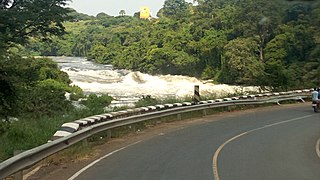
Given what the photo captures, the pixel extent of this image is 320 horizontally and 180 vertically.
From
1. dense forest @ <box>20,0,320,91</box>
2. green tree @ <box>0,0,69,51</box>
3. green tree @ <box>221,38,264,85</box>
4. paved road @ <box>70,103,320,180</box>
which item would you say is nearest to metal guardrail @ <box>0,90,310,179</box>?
paved road @ <box>70,103,320,180</box>

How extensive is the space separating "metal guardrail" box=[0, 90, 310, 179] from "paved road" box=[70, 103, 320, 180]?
86 centimetres

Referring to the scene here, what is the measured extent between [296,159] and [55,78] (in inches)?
1694

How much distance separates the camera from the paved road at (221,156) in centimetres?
871

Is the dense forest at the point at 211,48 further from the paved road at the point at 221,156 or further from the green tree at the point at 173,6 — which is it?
the green tree at the point at 173,6

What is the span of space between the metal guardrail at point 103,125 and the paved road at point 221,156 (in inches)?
34.0

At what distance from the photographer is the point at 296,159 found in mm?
10516

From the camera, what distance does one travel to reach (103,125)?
45.2 feet

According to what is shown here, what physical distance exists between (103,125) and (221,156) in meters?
4.31

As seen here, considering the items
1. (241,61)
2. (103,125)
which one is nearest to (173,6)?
(241,61)

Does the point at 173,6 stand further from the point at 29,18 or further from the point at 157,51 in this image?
the point at 29,18

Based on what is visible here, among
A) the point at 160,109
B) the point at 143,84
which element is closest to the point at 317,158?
the point at 160,109

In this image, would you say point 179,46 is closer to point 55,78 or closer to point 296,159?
point 55,78

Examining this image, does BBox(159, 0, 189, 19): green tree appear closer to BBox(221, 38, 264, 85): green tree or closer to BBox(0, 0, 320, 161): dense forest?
BBox(0, 0, 320, 161): dense forest

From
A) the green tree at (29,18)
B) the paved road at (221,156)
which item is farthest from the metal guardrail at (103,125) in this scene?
the green tree at (29,18)
